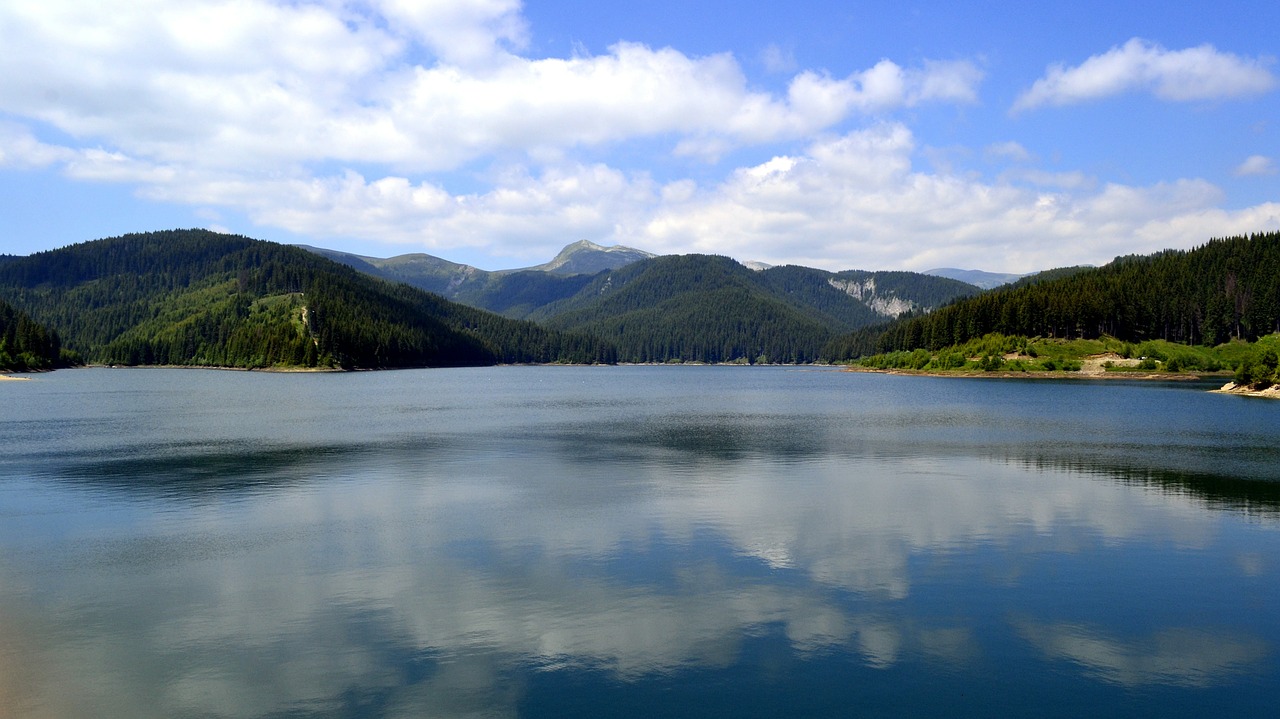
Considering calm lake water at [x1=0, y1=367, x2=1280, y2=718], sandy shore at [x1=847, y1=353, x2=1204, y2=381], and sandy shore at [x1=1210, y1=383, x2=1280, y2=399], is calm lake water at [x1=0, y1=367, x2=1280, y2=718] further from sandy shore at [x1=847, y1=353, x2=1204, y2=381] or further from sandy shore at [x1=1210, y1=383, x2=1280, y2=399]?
sandy shore at [x1=847, y1=353, x2=1204, y2=381]

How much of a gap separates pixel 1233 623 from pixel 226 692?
26323 millimetres

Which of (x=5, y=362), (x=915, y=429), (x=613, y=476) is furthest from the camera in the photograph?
(x=5, y=362)

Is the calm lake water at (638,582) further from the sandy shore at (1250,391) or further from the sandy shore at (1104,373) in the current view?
the sandy shore at (1104,373)

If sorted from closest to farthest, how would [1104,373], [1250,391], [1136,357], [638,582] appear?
[638,582] < [1250,391] < [1104,373] < [1136,357]

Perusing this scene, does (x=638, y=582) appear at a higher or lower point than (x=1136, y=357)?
lower

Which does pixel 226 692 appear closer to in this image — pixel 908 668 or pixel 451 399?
pixel 908 668

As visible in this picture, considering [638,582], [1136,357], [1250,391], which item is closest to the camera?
[638,582]

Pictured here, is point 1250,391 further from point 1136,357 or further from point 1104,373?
point 1136,357

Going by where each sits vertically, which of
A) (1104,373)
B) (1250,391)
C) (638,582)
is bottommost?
(638,582)

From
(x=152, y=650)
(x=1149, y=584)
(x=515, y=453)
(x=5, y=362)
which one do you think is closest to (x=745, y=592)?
(x=1149, y=584)

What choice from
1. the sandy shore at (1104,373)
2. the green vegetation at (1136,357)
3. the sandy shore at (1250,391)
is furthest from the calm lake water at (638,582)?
the green vegetation at (1136,357)

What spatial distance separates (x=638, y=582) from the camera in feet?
84.3

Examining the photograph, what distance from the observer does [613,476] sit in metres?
47.8

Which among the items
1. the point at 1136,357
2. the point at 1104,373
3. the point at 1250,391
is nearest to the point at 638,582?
the point at 1250,391
